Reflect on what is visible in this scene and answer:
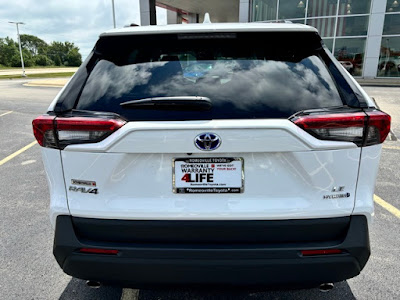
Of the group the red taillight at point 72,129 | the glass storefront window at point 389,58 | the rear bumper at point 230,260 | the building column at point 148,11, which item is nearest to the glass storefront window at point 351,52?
the glass storefront window at point 389,58

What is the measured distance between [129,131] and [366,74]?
24.1 m

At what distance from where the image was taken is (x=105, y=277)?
1.81 metres

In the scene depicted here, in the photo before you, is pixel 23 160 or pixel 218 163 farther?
pixel 23 160

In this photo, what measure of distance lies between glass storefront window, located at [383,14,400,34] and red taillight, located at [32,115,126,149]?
2411cm

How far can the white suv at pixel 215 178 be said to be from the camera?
165 centimetres

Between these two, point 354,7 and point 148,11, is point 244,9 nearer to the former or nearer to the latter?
point 354,7

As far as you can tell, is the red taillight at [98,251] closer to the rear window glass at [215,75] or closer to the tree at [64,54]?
the rear window glass at [215,75]

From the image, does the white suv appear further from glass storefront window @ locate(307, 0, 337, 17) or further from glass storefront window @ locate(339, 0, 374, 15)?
glass storefront window @ locate(339, 0, 374, 15)

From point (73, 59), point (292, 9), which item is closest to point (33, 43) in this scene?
point (73, 59)

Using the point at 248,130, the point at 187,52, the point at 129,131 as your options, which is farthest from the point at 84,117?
the point at 248,130

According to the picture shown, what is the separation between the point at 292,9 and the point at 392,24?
6332 millimetres

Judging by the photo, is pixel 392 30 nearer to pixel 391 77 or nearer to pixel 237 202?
pixel 391 77

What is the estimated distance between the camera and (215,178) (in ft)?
5.55

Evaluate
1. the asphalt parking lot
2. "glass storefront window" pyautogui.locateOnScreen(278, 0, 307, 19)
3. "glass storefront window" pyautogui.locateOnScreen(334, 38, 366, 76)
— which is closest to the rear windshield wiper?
the asphalt parking lot
